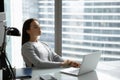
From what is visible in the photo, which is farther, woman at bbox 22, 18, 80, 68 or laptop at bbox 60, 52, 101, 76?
woman at bbox 22, 18, 80, 68

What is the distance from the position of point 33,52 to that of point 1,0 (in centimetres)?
106

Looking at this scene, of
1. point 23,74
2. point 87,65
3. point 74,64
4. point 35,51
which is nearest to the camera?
point 23,74

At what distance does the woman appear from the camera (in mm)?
2547

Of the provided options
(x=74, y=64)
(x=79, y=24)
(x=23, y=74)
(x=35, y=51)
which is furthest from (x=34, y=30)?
(x=79, y=24)

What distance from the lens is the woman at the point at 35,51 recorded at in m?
2.55

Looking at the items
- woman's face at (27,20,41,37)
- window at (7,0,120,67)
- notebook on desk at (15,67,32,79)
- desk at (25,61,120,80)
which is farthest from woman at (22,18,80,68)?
window at (7,0,120,67)

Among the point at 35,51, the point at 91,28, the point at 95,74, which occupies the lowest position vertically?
the point at 95,74

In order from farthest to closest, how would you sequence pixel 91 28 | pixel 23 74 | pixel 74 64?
1. pixel 91 28
2. pixel 74 64
3. pixel 23 74

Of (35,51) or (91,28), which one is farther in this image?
(91,28)

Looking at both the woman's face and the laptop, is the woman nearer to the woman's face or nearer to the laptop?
the woman's face

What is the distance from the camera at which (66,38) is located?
3.84 metres

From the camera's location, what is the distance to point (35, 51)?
9.18ft

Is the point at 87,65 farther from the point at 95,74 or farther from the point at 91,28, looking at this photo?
the point at 91,28

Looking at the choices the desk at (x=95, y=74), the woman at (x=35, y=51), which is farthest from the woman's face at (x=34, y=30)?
the desk at (x=95, y=74)
